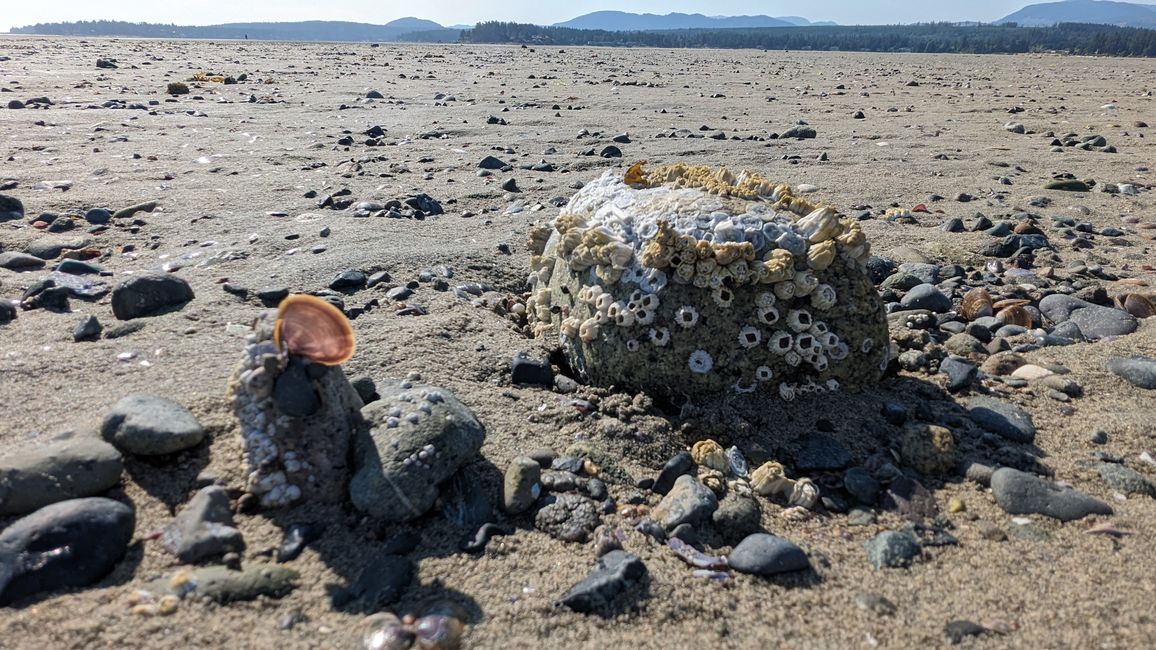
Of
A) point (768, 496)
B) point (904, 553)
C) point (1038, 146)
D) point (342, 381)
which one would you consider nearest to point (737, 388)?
point (768, 496)

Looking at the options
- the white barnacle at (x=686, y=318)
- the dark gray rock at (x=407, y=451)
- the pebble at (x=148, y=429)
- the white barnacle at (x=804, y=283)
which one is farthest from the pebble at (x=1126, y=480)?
the pebble at (x=148, y=429)

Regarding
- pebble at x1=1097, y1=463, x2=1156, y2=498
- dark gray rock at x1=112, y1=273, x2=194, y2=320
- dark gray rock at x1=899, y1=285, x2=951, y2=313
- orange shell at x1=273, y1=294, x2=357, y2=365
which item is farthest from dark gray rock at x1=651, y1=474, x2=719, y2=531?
dark gray rock at x1=112, y1=273, x2=194, y2=320

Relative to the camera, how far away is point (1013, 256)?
5.74 metres

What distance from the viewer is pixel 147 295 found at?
4234mm

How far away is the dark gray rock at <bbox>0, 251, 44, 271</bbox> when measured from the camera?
16.4ft

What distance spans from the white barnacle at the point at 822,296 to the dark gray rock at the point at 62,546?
9.20ft

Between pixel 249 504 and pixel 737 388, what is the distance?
2050 millimetres

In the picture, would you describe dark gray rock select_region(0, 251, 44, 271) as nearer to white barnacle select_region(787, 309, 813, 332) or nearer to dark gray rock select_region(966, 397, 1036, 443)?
white barnacle select_region(787, 309, 813, 332)

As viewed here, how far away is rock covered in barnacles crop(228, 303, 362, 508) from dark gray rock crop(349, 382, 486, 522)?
0.32 ft

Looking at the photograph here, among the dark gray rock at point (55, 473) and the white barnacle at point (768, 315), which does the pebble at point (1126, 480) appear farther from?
the dark gray rock at point (55, 473)

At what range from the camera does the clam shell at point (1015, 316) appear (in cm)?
444

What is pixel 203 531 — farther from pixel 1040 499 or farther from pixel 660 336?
pixel 1040 499

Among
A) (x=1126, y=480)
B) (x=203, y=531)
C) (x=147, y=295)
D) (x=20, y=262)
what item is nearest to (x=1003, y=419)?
(x=1126, y=480)

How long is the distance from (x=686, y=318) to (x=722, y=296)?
0.19 meters
